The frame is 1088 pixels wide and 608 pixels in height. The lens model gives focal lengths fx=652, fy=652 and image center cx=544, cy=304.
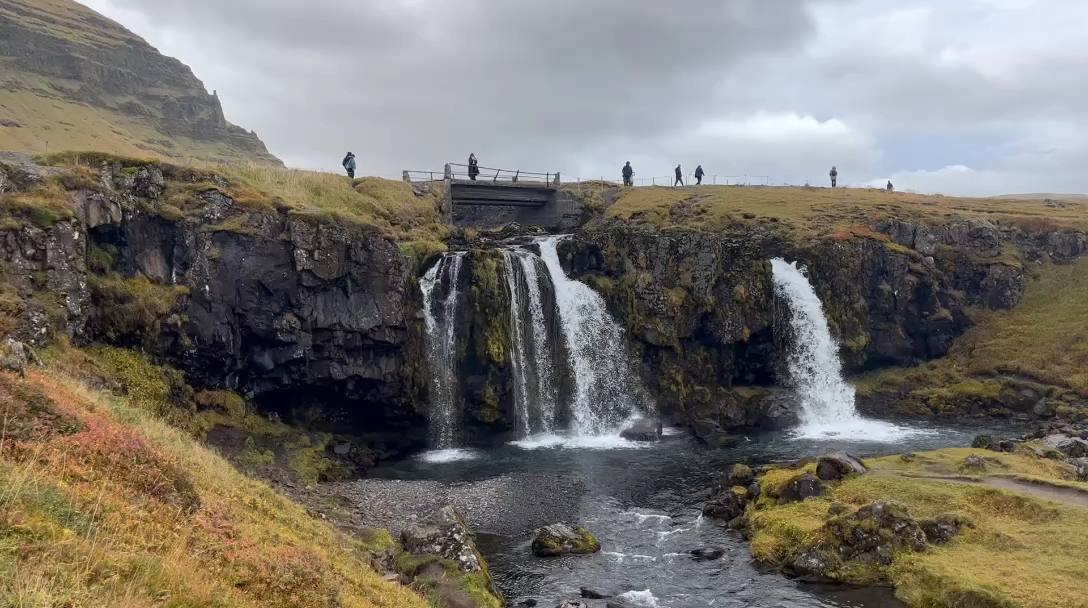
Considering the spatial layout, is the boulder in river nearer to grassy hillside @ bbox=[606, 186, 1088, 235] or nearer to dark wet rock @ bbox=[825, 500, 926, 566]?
dark wet rock @ bbox=[825, 500, 926, 566]

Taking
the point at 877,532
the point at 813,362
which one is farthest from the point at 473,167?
the point at 877,532

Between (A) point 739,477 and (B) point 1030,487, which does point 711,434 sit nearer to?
(A) point 739,477

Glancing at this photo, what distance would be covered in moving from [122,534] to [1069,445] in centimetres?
3624

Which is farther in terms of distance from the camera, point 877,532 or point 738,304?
point 738,304

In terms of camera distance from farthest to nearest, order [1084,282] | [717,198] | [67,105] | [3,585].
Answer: [67,105] → [717,198] → [1084,282] → [3,585]

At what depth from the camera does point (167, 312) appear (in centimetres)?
3162

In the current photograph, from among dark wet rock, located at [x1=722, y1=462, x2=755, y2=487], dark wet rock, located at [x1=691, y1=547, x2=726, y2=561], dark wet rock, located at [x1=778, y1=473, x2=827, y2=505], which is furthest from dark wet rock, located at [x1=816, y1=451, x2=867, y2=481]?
dark wet rock, located at [x1=691, y1=547, x2=726, y2=561]

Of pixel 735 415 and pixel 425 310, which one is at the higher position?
pixel 425 310

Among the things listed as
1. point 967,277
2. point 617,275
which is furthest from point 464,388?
point 967,277

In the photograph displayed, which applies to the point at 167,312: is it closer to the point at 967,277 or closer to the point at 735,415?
the point at 735,415

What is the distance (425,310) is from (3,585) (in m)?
34.3

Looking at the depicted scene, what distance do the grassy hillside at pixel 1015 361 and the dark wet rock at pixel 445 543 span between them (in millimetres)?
36208

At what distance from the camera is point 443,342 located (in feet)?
131

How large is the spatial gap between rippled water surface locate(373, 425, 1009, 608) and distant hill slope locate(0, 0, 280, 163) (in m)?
57.2
